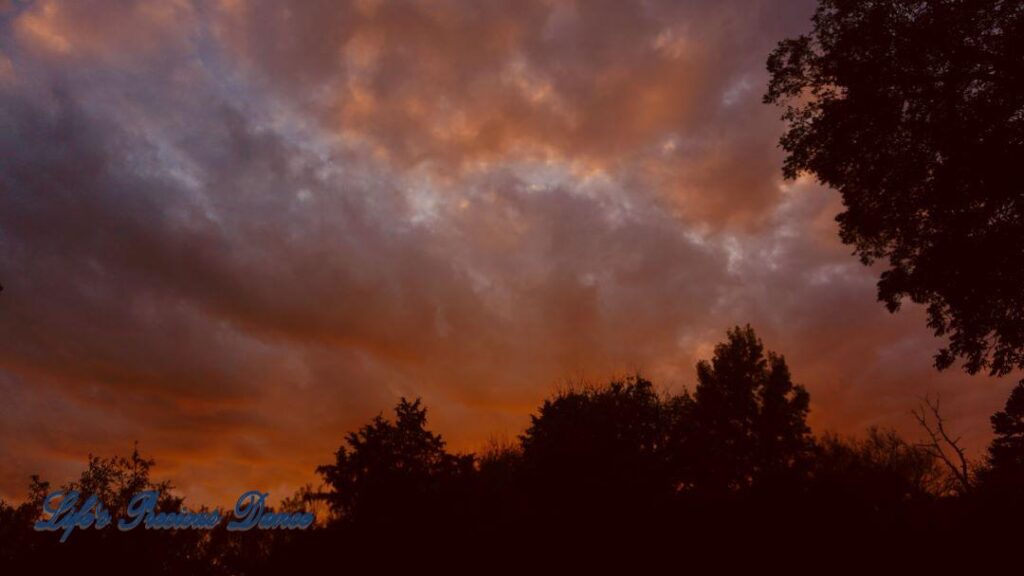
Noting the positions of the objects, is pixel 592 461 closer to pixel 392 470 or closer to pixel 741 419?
pixel 392 470

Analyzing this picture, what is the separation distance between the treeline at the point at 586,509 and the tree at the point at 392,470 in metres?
0.09

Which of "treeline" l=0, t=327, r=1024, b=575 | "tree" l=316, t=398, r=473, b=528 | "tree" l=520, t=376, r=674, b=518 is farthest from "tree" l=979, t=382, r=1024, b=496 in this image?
"tree" l=316, t=398, r=473, b=528

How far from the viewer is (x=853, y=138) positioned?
16.8 meters

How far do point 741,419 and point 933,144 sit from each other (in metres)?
40.3

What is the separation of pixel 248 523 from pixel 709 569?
26.6 metres

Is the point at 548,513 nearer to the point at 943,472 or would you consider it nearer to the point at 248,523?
the point at 248,523

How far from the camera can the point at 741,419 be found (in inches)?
2021

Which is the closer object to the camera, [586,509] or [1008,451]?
[1008,451]

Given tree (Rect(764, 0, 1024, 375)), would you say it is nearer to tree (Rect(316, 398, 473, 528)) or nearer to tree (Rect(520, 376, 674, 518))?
tree (Rect(520, 376, 674, 518))

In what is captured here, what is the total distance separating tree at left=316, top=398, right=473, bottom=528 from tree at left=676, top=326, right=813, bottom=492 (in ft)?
72.6

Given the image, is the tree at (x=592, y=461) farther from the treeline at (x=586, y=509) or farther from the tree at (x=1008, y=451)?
the tree at (x=1008, y=451)

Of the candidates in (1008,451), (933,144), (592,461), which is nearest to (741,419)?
(592,461)

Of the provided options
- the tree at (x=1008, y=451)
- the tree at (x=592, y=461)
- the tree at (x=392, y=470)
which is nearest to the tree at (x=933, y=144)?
the tree at (x=1008, y=451)

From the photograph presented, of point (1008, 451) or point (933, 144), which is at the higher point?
point (933, 144)
